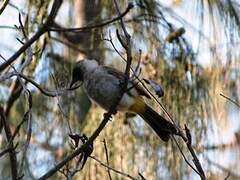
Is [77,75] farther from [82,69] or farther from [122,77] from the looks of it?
[122,77]

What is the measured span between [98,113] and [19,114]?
2.81 ft

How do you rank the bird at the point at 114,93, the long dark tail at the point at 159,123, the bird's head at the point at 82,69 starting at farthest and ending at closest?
1. the bird's head at the point at 82,69
2. the bird at the point at 114,93
3. the long dark tail at the point at 159,123

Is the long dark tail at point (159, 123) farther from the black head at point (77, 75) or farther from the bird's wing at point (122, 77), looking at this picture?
the black head at point (77, 75)

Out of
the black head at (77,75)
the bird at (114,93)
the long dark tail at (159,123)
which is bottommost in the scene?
the long dark tail at (159,123)

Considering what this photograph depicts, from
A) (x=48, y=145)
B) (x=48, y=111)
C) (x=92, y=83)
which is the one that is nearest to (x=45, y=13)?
(x=92, y=83)

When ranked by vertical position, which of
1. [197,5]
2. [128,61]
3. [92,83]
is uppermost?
[197,5]

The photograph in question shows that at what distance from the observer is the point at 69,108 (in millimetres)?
2521

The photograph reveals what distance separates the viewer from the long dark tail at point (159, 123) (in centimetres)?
158

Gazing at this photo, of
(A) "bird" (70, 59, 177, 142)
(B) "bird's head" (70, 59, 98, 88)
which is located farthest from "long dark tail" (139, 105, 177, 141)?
(B) "bird's head" (70, 59, 98, 88)

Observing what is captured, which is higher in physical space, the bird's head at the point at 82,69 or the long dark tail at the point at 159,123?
the bird's head at the point at 82,69

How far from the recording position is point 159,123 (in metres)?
1.67

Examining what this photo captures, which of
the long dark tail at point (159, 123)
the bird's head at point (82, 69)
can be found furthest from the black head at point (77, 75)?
the long dark tail at point (159, 123)

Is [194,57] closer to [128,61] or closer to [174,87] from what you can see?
[174,87]

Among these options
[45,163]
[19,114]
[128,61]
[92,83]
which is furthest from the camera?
[19,114]
